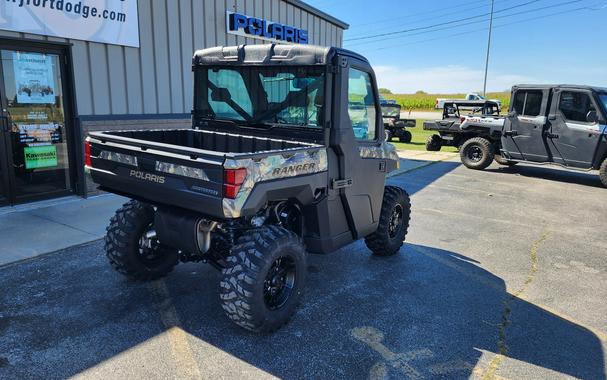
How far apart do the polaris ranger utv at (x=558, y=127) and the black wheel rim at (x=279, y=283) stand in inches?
362

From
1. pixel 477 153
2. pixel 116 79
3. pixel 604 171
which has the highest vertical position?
pixel 116 79

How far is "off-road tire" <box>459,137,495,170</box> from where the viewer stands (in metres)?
12.2

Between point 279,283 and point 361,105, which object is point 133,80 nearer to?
point 361,105

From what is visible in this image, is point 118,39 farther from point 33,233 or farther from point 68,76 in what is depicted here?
point 33,233

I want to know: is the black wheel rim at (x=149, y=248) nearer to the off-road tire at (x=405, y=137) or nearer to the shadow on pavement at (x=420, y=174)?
the shadow on pavement at (x=420, y=174)

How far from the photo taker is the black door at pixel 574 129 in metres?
9.95

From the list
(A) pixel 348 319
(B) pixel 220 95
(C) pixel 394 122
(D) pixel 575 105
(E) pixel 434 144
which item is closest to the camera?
(A) pixel 348 319

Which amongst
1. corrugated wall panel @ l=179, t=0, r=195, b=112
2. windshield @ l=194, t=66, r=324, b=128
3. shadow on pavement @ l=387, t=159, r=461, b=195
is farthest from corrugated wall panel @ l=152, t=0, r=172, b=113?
shadow on pavement @ l=387, t=159, r=461, b=195

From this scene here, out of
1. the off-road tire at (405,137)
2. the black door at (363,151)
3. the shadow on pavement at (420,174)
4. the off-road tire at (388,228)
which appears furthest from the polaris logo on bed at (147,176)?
the off-road tire at (405,137)

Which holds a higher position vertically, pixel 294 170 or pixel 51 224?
pixel 294 170

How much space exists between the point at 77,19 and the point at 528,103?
9.94 m

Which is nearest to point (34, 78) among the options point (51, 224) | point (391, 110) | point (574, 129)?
point (51, 224)

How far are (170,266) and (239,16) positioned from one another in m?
7.32

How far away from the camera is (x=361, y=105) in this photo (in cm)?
430
